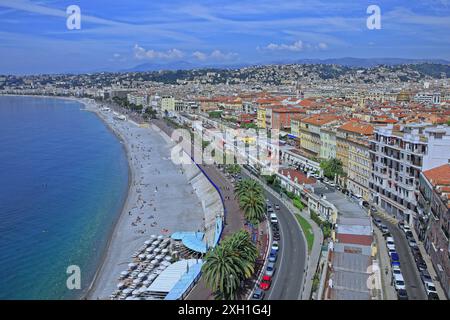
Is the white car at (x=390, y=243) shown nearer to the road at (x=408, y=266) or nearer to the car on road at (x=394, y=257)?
the road at (x=408, y=266)

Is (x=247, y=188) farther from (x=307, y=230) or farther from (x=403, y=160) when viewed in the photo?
(x=403, y=160)

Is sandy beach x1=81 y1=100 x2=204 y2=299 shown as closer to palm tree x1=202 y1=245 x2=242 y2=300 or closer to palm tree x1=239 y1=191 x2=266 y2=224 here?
palm tree x1=239 y1=191 x2=266 y2=224

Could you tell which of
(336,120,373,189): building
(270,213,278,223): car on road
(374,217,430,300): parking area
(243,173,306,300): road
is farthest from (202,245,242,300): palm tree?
(336,120,373,189): building

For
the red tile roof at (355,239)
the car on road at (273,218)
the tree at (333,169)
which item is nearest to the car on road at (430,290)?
the red tile roof at (355,239)

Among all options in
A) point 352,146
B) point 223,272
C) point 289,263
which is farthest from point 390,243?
point 352,146

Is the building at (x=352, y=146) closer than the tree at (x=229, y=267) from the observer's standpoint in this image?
No

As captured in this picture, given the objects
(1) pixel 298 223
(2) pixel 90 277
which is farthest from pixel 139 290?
(1) pixel 298 223

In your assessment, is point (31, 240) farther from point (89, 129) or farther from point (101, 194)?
point (89, 129)

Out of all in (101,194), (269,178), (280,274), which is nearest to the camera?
(280,274)
